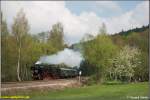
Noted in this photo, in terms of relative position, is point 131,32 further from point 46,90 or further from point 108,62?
point 46,90

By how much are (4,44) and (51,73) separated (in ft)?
31.1

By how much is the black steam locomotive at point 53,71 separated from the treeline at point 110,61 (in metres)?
1.27

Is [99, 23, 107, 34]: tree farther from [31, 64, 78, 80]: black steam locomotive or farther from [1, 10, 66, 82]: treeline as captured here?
[1, 10, 66, 82]: treeline

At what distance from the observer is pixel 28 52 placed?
171 feet

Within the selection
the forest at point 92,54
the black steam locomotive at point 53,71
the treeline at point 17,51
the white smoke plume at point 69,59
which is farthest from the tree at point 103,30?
the treeline at point 17,51

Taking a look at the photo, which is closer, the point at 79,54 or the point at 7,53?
the point at 79,54

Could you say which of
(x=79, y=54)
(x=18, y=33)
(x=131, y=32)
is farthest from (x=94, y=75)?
(x=131, y=32)

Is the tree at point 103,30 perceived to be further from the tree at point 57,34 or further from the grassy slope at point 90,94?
the grassy slope at point 90,94

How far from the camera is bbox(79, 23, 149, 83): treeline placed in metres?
37.9

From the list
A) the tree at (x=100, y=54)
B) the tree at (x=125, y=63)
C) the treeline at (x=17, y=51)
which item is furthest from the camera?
the treeline at (x=17, y=51)

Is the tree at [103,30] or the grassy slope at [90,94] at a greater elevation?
the tree at [103,30]

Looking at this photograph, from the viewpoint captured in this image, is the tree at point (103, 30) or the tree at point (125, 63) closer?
the tree at point (125, 63)

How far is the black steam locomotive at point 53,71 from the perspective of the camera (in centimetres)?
4347

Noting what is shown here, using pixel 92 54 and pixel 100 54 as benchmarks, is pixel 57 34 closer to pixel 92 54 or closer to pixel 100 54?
pixel 92 54
